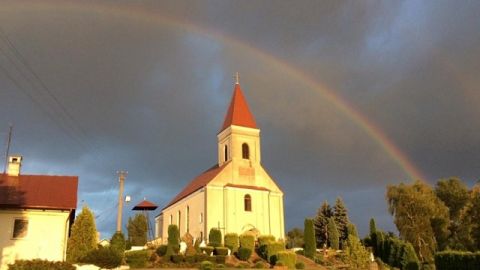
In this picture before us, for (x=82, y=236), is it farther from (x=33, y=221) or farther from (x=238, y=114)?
(x=238, y=114)

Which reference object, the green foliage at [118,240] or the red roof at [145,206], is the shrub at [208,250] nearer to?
the green foliage at [118,240]

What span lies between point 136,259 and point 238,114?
1154 inches

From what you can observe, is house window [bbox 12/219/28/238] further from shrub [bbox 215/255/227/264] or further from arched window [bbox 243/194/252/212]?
arched window [bbox 243/194/252/212]

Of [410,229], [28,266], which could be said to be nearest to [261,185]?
[410,229]

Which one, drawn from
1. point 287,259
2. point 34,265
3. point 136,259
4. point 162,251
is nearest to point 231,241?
point 287,259

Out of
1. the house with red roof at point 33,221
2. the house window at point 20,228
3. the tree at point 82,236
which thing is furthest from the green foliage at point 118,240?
the house window at point 20,228

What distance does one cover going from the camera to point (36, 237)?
92.8 feet

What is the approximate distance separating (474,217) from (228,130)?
31.1 metres

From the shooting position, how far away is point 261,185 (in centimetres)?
5788

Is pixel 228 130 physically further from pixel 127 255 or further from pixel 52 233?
pixel 52 233

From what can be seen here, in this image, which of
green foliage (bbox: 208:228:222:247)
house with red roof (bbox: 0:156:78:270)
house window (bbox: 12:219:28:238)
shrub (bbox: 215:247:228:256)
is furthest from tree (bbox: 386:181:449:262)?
house window (bbox: 12:219:28:238)

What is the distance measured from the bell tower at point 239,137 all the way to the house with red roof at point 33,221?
3020 centimetres

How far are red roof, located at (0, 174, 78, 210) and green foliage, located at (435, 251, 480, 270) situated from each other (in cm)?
2426

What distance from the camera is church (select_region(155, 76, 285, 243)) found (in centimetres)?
5406
